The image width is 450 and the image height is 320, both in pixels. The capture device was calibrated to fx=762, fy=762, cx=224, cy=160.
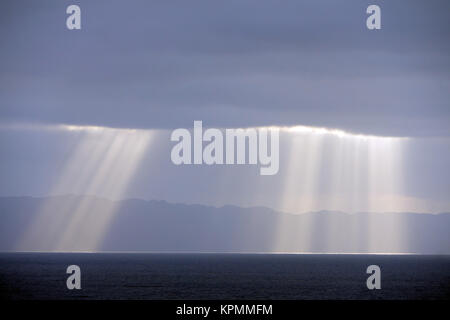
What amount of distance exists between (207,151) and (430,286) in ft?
256

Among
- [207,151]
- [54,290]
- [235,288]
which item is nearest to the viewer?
[207,151]

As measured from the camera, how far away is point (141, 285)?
3994 inches
